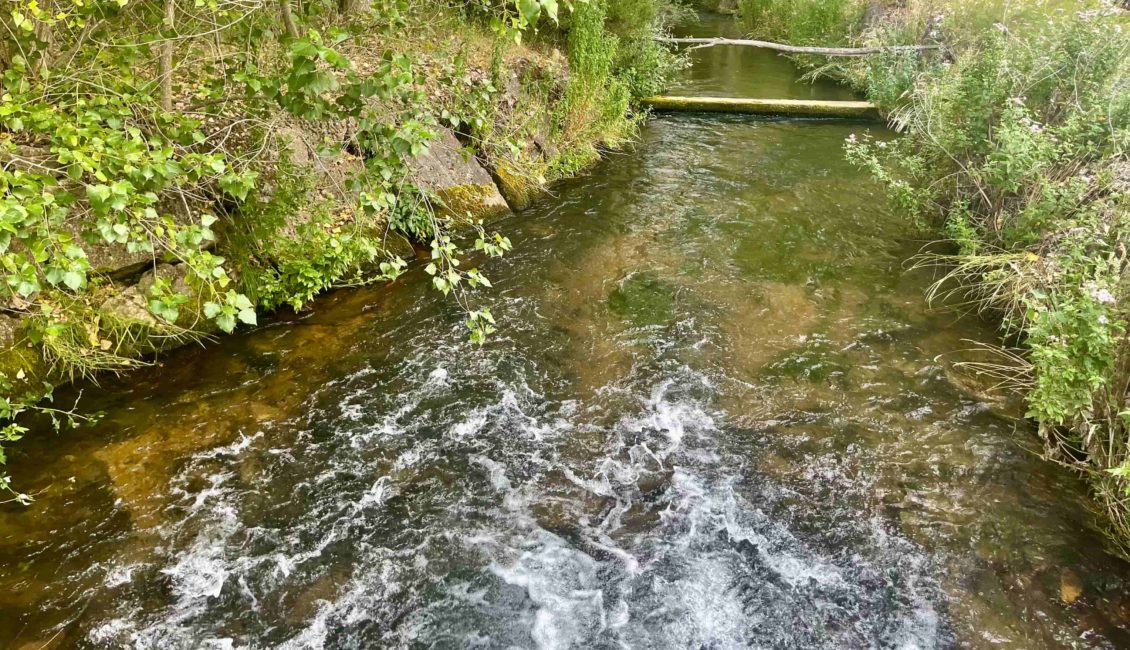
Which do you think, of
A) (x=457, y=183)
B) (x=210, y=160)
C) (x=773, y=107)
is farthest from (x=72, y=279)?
(x=773, y=107)

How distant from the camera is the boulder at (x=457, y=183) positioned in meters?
7.52

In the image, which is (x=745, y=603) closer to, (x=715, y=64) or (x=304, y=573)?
(x=304, y=573)

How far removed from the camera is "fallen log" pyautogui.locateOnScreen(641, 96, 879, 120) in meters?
11.9

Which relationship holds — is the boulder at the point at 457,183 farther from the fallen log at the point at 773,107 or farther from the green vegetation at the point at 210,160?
the fallen log at the point at 773,107

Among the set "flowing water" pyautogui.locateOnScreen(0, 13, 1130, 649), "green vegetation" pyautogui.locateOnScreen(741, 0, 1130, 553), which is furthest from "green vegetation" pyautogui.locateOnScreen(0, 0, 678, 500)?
"green vegetation" pyautogui.locateOnScreen(741, 0, 1130, 553)

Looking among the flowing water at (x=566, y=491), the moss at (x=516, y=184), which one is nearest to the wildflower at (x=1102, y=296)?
the flowing water at (x=566, y=491)

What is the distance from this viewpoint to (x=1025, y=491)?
14.4 ft

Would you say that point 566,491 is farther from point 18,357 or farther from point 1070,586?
point 18,357

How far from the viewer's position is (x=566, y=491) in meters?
4.30

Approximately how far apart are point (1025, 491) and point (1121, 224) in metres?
2.38

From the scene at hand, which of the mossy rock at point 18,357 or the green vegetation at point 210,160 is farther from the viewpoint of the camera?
the mossy rock at point 18,357

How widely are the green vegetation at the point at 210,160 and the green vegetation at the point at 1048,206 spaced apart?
374 centimetres

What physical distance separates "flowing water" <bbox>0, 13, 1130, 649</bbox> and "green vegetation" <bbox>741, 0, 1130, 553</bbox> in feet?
1.51

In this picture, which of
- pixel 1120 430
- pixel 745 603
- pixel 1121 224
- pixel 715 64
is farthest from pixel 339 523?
pixel 715 64
